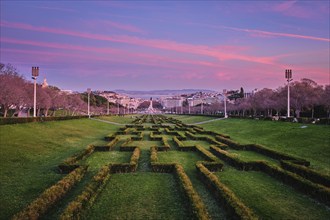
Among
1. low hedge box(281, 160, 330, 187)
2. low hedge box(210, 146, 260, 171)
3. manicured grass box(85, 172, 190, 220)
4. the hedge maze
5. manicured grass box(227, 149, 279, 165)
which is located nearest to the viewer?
the hedge maze

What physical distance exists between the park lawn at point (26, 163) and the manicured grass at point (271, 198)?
606cm

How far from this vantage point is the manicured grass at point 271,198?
7738 mm

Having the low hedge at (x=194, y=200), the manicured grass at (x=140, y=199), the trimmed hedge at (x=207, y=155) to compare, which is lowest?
the manicured grass at (x=140, y=199)

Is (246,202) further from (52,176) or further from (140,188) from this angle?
(52,176)

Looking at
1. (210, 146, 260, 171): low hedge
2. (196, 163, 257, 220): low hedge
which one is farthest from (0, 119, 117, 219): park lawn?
(210, 146, 260, 171): low hedge

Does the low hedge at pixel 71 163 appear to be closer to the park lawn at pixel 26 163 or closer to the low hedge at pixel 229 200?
the park lawn at pixel 26 163

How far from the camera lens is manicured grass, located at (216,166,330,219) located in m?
7.74

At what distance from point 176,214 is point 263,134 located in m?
19.1

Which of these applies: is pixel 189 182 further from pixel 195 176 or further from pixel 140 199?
pixel 195 176

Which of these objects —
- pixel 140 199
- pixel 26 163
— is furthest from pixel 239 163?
pixel 26 163

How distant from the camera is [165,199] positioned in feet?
28.9

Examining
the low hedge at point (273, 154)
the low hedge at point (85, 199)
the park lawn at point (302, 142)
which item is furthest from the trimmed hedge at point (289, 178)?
the low hedge at point (85, 199)

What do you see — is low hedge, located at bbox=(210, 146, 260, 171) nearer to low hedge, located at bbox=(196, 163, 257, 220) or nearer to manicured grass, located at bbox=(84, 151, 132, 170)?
low hedge, located at bbox=(196, 163, 257, 220)

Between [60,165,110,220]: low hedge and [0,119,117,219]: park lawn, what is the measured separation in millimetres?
1632
